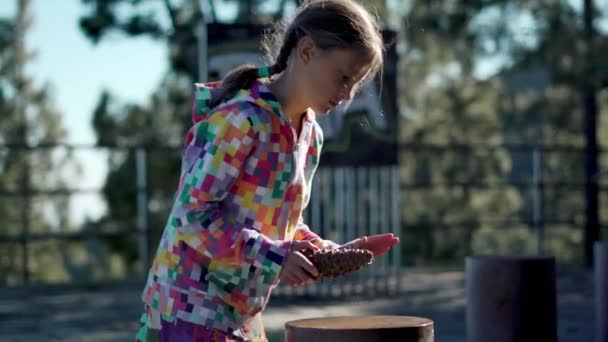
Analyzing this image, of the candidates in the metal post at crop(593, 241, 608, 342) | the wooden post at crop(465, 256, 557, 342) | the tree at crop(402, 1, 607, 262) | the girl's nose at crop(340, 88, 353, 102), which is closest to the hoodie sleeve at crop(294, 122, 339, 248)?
the girl's nose at crop(340, 88, 353, 102)

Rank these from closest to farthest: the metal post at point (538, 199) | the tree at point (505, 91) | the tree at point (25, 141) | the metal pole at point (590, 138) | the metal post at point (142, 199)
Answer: the metal post at point (142, 199) < the metal post at point (538, 199) < the metal pole at point (590, 138) < the tree at point (505, 91) < the tree at point (25, 141)

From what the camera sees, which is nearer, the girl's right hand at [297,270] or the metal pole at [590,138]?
the girl's right hand at [297,270]

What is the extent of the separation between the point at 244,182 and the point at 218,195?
0.26 feet

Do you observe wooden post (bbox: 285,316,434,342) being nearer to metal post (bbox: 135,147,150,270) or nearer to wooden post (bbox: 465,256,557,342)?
wooden post (bbox: 465,256,557,342)

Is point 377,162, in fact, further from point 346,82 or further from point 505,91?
point 505,91

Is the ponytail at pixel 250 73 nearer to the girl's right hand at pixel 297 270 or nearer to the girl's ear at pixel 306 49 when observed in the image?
the girl's ear at pixel 306 49

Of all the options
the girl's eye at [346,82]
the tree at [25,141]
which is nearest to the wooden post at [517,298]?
the girl's eye at [346,82]

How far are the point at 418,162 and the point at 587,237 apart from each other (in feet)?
37.1

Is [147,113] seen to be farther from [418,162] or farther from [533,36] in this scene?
[533,36]

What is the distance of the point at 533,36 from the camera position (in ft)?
54.5

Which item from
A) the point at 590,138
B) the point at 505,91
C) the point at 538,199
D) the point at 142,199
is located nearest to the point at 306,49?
the point at 142,199

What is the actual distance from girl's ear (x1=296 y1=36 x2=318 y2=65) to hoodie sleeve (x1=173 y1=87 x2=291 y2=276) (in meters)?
0.18

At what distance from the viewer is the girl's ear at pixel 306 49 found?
2691 mm

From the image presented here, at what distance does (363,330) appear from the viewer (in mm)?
2709
